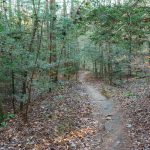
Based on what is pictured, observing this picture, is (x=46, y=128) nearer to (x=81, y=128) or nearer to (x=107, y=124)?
(x=81, y=128)

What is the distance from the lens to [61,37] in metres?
22.1

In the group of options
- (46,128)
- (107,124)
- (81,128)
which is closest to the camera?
(81,128)

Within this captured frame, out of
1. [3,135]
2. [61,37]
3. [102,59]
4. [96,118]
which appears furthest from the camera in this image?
[102,59]

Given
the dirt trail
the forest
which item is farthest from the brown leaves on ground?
the dirt trail

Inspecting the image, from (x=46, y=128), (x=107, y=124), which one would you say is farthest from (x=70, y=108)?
(x=46, y=128)

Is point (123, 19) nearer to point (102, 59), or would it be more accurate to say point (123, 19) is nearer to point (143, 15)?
point (143, 15)

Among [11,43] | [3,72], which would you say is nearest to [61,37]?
[3,72]

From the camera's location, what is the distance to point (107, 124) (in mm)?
12391

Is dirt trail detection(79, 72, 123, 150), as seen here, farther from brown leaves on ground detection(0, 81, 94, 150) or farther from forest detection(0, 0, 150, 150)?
brown leaves on ground detection(0, 81, 94, 150)

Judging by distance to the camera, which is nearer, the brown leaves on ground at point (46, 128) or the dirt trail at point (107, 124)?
the dirt trail at point (107, 124)

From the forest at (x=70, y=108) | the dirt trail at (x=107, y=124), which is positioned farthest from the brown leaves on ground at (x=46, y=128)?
the dirt trail at (x=107, y=124)

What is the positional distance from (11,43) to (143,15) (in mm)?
6003

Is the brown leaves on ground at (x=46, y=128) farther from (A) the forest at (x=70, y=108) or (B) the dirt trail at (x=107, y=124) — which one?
(B) the dirt trail at (x=107, y=124)

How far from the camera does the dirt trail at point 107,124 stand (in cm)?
975
